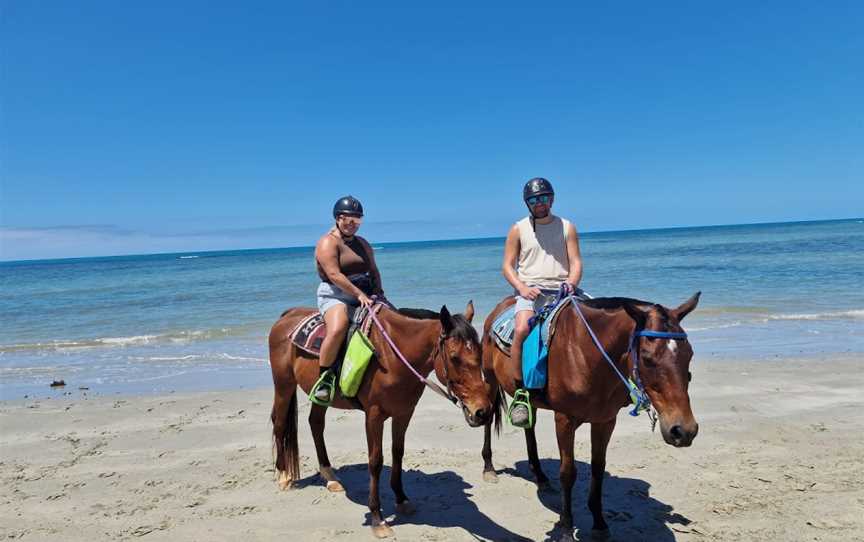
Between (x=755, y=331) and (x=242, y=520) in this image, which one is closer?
(x=242, y=520)

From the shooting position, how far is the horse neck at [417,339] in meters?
4.04

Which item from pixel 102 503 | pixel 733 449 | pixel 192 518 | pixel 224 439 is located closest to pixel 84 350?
pixel 224 439

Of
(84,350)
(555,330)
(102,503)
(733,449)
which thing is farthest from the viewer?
(84,350)

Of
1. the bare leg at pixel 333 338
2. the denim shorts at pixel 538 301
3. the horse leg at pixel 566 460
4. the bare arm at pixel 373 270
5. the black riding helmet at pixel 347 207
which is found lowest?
the horse leg at pixel 566 460

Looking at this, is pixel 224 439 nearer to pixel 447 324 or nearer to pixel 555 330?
pixel 447 324

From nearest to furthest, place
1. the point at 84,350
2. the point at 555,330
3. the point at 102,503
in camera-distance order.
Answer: the point at 555,330
the point at 102,503
the point at 84,350

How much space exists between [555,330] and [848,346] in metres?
9.71

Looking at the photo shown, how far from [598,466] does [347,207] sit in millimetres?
3105

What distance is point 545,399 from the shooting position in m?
4.05

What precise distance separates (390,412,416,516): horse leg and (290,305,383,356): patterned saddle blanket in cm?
83

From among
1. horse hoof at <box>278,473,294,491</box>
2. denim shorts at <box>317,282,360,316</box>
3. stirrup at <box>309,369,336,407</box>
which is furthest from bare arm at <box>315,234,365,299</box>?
horse hoof at <box>278,473,294,491</box>

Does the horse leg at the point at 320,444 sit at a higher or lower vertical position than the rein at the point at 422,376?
lower

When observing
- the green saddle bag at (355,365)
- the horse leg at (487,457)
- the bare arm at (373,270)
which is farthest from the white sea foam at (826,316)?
the green saddle bag at (355,365)

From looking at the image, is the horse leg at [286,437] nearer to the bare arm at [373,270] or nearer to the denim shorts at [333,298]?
the denim shorts at [333,298]
